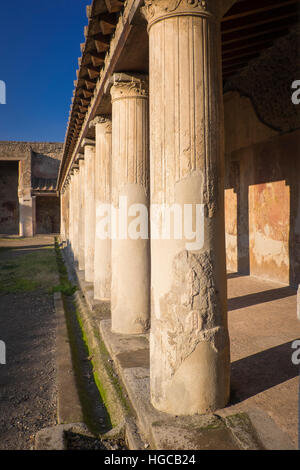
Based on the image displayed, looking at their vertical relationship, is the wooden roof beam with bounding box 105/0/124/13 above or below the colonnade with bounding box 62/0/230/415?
above

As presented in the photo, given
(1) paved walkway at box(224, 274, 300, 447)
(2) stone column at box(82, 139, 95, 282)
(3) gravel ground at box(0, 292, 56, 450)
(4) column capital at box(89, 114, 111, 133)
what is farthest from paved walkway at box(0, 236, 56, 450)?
(4) column capital at box(89, 114, 111, 133)

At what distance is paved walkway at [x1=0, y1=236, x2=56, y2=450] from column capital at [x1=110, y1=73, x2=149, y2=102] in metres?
3.23

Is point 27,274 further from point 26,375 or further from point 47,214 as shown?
point 47,214

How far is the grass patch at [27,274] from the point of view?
8.52 meters

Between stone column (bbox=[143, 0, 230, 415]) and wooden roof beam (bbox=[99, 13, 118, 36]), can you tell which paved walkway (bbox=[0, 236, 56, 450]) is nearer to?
stone column (bbox=[143, 0, 230, 415])

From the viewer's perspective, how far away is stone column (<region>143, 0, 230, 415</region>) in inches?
93.4

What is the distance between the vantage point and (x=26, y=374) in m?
3.74

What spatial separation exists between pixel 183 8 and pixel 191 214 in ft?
4.56

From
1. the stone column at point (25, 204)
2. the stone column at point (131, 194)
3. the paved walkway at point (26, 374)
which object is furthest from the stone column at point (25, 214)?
the stone column at point (131, 194)

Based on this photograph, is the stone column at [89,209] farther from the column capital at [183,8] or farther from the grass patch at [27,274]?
the column capital at [183,8]

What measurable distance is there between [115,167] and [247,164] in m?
4.17
